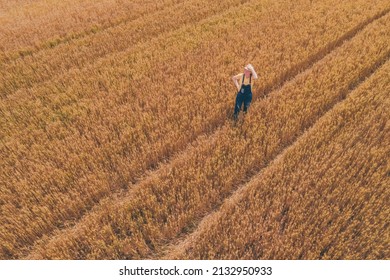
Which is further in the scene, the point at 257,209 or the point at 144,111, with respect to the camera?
the point at 144,111

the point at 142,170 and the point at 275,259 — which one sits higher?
the point at 142,170

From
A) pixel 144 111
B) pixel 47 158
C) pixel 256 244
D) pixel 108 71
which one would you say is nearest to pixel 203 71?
pixel 144 111

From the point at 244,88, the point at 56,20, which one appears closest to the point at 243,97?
the point at 244,88

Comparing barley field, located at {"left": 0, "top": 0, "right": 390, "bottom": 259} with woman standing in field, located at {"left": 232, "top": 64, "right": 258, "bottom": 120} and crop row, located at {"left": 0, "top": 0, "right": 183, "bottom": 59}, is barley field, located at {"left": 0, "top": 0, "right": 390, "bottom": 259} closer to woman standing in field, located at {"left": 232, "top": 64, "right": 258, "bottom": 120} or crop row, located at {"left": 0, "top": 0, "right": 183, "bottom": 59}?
crop row, located at {"left": 0, "top": 0, "right": 183, "bottom": 59}

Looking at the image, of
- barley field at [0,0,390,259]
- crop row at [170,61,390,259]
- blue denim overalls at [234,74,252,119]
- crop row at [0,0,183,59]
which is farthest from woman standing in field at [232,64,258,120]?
crop row at [0,0,183,59]

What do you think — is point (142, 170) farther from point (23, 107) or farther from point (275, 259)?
point (23, 107)

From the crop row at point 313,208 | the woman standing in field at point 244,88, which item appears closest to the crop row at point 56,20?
the woman standing in field at point 244,88

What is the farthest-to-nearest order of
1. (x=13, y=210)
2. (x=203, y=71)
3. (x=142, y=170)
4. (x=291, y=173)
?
(x=203, y=71) → (x=142, y=170) → (x=291, y=173) → (x=13, y=210)

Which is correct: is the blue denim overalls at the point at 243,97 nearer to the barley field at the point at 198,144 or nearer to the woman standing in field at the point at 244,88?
the woman standing in field at the point at 244,88
